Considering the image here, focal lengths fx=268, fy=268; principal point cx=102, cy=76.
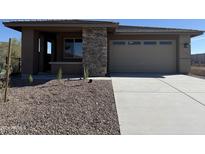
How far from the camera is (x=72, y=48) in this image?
Answer: 20078 mm

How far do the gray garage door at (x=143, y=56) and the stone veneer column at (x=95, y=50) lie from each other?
4.56 meters

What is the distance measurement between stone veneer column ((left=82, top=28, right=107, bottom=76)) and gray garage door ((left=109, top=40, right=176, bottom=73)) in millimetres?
4562

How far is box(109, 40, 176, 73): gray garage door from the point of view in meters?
20.9

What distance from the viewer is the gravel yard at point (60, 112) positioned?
596 cm

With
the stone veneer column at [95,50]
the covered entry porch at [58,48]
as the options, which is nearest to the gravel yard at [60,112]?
the stone veneer column at [95,50]

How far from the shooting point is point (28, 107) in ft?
25.3

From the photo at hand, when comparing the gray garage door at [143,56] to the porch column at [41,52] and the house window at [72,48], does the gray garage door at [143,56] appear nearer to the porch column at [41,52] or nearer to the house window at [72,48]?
the house window at [72,48]

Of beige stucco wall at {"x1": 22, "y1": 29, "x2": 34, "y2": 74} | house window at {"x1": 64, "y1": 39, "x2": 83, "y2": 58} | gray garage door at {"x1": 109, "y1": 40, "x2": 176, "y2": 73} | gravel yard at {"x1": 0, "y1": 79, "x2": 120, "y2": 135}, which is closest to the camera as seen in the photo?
gravel yard at {"x1": 0, "y1": 79, "x2": 120, "y2": 135}

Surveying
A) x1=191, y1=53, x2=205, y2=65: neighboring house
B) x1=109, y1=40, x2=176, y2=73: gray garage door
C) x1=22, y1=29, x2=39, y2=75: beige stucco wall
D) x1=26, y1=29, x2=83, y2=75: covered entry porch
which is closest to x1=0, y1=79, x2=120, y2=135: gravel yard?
x1=22, y1=29, x2=39, y2=75: beige stucco wall

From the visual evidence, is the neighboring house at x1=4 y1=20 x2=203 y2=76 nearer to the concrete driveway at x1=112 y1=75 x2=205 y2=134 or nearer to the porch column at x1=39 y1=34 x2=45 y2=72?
the porch column at x1=39 y1=34 x2=45 y2=72

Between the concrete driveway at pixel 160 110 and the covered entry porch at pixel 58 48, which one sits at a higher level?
the covered entry porch at pixel 58 48
